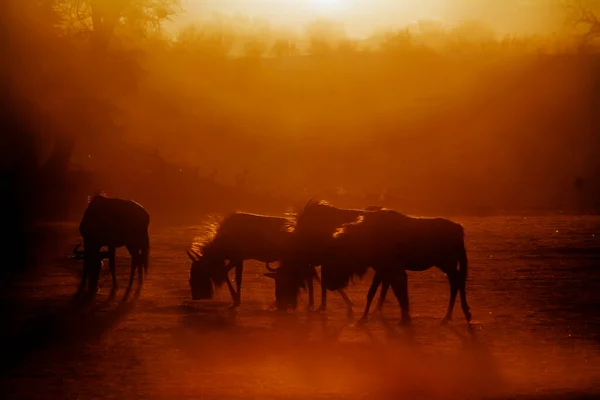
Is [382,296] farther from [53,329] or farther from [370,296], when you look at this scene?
[53,329]

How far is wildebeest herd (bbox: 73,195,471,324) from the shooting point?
1385cm

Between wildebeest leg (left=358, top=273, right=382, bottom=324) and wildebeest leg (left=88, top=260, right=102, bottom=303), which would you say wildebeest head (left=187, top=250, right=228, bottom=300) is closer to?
wildebeest leg (left=88, top=260, right=102, bottom=303)

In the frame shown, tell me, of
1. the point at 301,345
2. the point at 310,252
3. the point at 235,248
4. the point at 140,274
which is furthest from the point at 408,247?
the point at 140,274

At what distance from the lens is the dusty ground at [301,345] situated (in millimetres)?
9672

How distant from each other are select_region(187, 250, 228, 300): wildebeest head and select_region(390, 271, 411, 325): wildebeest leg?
10.1 ft

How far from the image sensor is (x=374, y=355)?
11.3 meters

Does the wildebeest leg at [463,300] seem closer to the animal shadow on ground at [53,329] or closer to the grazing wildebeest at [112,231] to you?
the animal shadow on ground at [53,329]

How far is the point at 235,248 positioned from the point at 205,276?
624 millimetres

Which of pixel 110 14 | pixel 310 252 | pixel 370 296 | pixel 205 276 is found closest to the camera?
pixel 370 296

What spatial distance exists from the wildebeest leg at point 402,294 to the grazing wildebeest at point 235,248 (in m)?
2.29

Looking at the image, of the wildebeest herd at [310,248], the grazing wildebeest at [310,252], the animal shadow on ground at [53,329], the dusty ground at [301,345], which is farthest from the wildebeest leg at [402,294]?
the animal shadow on ground at [53,329]

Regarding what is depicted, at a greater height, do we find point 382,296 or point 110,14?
point 110,14

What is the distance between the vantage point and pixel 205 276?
15.5m

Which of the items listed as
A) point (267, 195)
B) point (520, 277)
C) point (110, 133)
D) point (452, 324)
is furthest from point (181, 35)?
point (452, 324)
